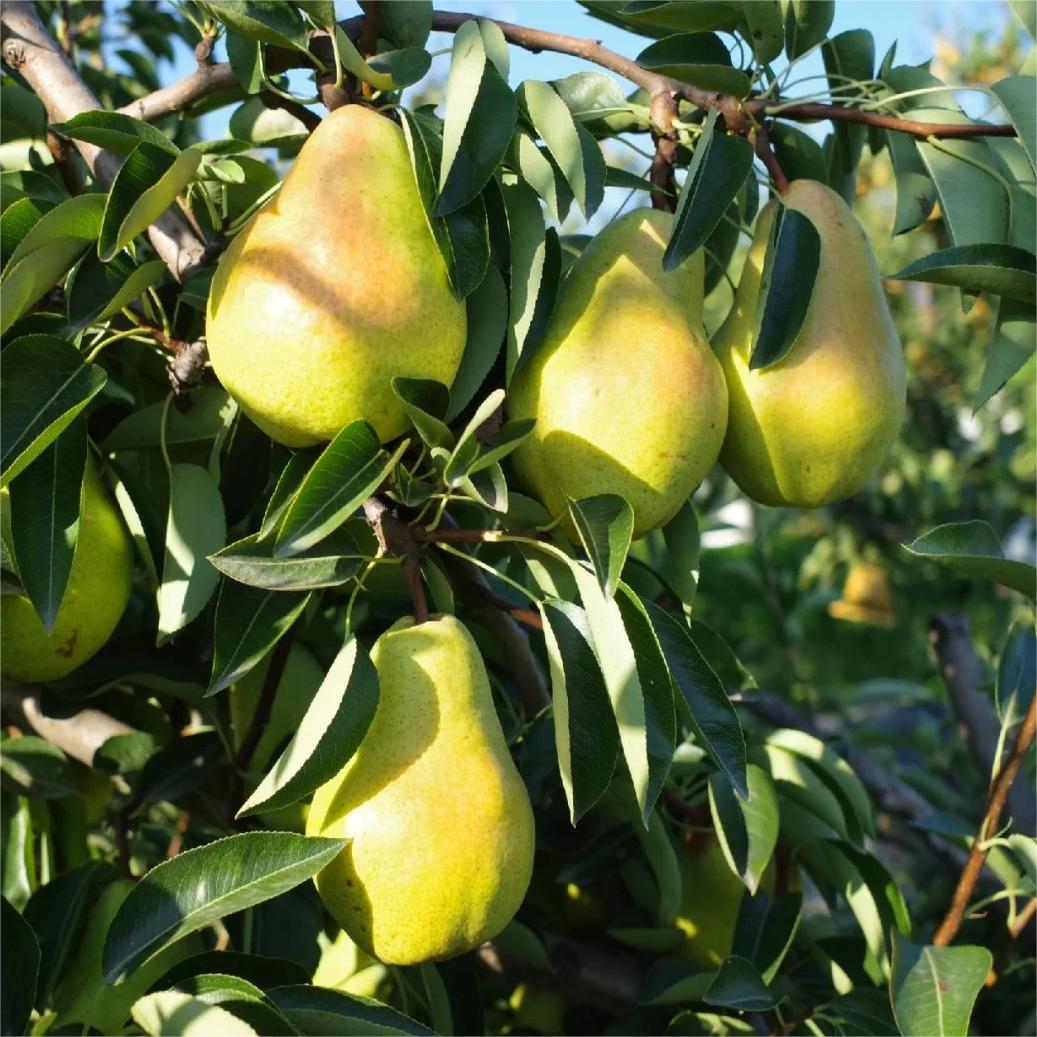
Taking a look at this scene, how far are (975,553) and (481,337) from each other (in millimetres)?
421

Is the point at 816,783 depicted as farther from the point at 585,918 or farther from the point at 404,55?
the point at 404,55

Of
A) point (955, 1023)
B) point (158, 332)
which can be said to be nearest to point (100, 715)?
point (158, 332)

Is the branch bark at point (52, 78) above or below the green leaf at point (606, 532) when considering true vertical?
above

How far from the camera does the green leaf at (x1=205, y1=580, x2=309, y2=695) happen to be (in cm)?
87

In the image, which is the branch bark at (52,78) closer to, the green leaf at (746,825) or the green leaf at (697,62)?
the green leaf at (697,62)

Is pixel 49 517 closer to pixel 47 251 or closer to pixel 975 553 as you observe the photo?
pixel 47 251

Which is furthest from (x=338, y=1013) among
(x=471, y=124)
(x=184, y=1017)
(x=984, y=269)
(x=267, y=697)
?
(x=984, y=269)

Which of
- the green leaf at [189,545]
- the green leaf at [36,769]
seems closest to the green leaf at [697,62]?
the green leaf at [189,545]

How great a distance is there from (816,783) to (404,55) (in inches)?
28.3

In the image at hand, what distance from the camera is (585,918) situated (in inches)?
54.7

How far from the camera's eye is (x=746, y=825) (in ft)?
3.56

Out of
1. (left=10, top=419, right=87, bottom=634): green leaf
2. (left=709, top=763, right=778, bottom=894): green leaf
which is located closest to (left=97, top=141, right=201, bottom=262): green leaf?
(left=10, top=419, right=87, bottom=634): green leaf

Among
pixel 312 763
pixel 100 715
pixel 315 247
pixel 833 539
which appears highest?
pixel 315 247

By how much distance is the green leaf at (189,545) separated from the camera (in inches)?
37.2
